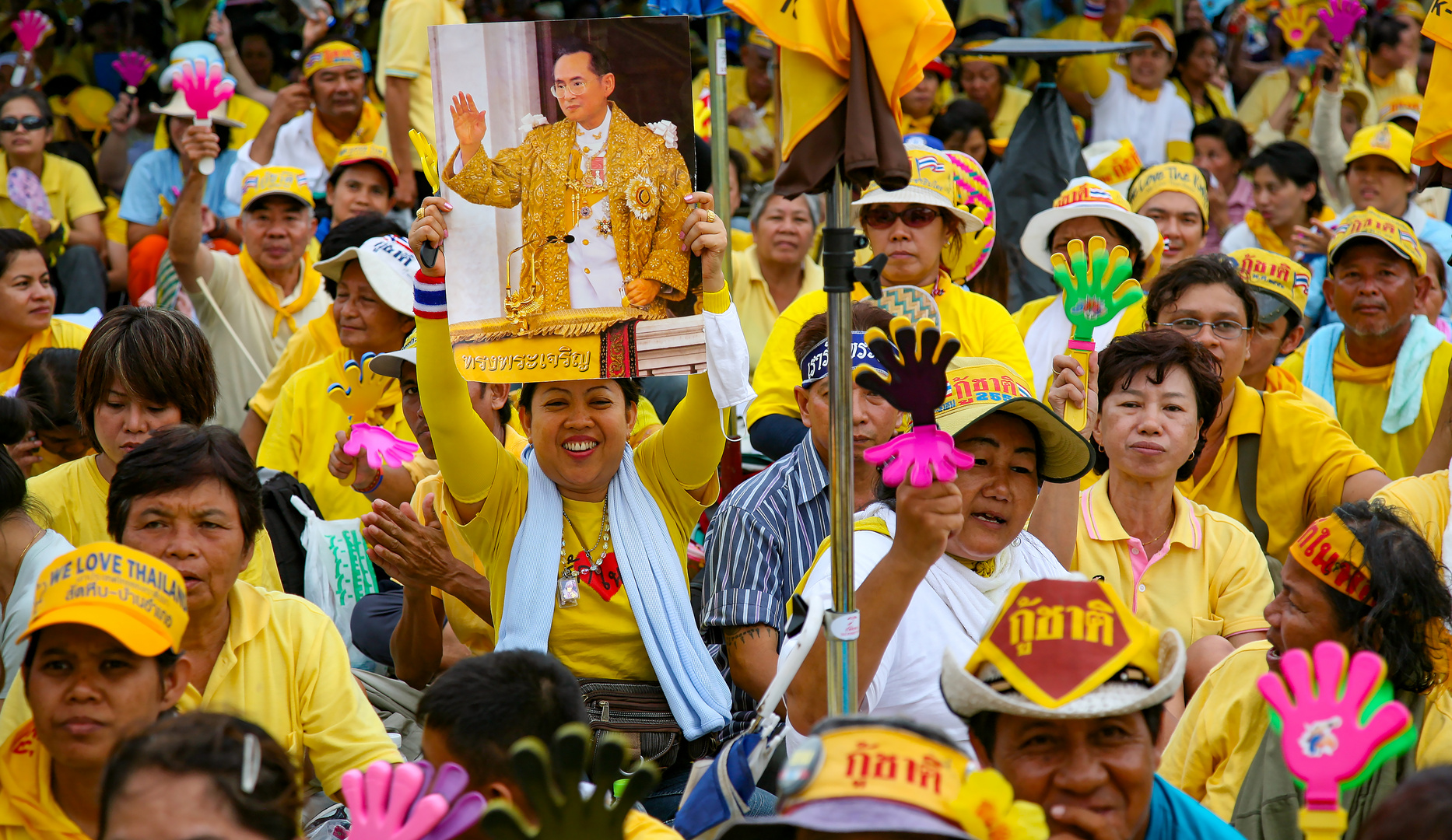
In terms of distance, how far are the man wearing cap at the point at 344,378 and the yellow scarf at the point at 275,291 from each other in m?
1.44

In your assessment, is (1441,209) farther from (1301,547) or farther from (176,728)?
(176,728)

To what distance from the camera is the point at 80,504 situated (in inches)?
153

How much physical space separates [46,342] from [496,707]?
3.85m

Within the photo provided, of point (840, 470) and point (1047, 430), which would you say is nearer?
point (840, 470)

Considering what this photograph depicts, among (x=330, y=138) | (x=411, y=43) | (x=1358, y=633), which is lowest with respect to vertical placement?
(x=1358, y=633)

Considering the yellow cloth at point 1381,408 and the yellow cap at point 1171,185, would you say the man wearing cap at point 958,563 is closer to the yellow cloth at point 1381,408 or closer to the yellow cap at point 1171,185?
the yellow cloth at point 1381,408

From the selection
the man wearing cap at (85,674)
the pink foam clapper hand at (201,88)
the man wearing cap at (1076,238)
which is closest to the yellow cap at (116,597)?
the man wearing cap at (85,674)

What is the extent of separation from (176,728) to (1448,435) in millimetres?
3950

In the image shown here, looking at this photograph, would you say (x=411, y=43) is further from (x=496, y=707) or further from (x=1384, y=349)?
(x=496, y=707)

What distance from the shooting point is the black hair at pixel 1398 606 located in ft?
9.25

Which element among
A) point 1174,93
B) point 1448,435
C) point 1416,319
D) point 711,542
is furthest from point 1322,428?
point 1174,93

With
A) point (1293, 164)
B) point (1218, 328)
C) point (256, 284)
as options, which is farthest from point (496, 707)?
point (1293, 164)

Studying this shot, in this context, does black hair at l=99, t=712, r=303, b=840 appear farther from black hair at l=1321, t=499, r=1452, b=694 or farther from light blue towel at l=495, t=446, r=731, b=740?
black hair at l=1321, t=499, r=1452, b=694

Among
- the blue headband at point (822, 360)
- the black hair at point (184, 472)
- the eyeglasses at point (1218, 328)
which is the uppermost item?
the blue headband at point (822, 360)
